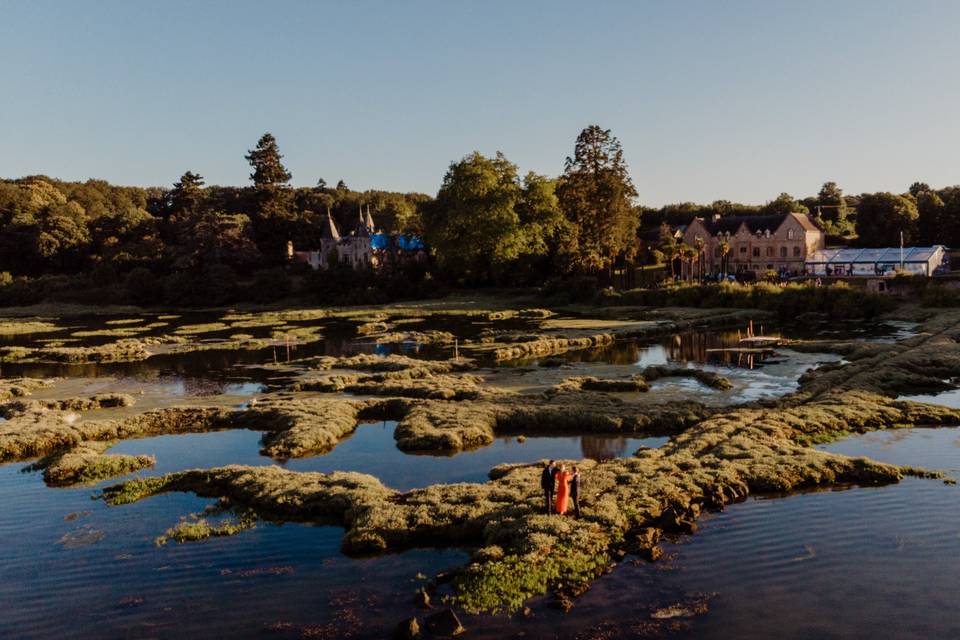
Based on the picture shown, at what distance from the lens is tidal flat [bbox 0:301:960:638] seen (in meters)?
18.2

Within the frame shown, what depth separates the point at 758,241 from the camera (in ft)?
430

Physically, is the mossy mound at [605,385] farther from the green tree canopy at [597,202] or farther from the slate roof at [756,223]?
the slate roof at [756,223]

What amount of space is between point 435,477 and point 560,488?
7.54 meters

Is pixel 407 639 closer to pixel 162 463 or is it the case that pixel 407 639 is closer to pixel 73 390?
pixel 162 463

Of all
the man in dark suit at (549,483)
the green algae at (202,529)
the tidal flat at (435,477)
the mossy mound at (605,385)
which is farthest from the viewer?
the mossy mound at (605,385)

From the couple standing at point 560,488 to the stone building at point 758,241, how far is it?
10741 centimetres

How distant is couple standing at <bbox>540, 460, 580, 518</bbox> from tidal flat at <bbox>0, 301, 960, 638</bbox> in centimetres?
64

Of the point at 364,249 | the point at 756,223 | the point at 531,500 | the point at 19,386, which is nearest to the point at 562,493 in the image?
the point at 531,500

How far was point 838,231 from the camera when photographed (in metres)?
144

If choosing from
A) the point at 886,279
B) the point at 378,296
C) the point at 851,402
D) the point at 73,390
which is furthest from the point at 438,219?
the point at 851,402

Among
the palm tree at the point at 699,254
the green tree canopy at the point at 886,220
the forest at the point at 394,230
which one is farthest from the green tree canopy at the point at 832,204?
the palm tree at the point at 699,254

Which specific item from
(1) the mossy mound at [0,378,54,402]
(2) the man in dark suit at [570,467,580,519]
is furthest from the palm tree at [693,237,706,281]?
(2) the man in dark suit at [570,467,580,519]

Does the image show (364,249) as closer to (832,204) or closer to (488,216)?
(488,216)

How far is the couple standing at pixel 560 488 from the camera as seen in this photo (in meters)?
21.9
